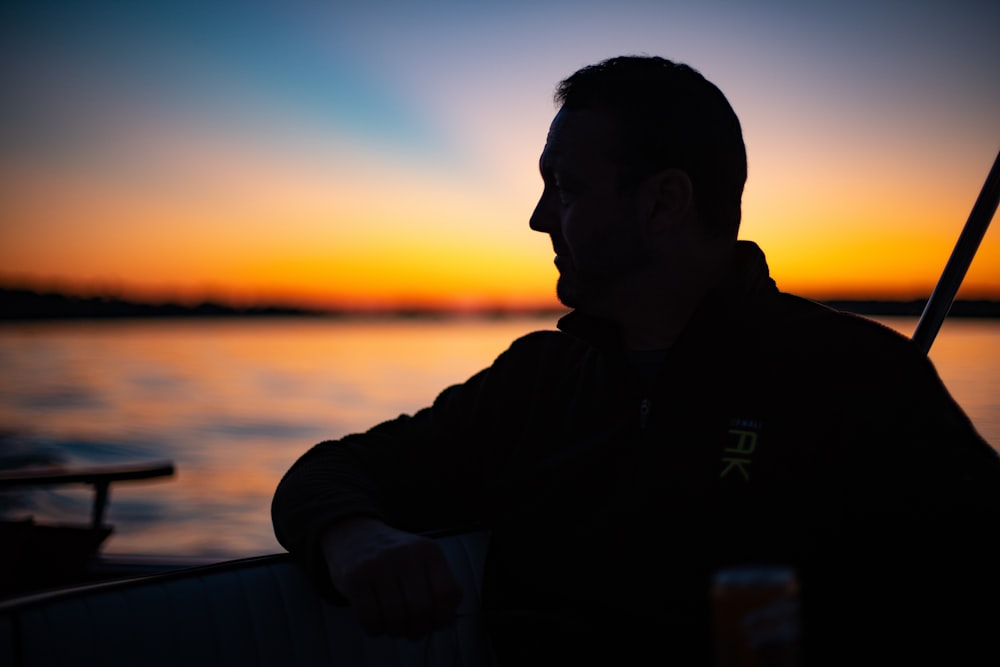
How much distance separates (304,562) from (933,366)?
1.11m

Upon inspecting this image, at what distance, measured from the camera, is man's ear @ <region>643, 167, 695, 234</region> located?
150 centimetres

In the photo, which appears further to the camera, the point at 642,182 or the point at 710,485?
the point at 642,182

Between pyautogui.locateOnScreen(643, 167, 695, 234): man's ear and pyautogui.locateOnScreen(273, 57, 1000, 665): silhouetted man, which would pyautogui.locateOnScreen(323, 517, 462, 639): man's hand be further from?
pyautogui.locateOnScreen(643, 167, 695, 234): man's ear

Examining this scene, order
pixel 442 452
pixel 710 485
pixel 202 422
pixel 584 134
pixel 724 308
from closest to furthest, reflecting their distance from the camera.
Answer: pixel 710 485 < pixel 724 308 < pixel 584 134 < pixel 442 452 < pixel 202 422

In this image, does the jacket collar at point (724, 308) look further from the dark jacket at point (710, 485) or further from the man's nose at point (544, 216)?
the man's nose at point (544, 216)

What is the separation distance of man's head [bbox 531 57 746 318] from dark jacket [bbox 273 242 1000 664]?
0.32 feet

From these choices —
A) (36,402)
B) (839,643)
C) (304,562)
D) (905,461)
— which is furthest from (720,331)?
(36,402)

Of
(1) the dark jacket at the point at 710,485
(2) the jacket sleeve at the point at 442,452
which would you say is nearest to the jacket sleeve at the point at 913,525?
(1) the dark jacket at the point at 710,485

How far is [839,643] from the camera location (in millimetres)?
1165

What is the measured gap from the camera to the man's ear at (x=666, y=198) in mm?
1498

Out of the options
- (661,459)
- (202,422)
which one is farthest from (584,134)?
(202,422)

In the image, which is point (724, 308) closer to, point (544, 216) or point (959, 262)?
point (544, 216)

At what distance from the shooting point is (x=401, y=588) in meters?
1.14

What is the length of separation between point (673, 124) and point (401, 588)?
3.33 ft
